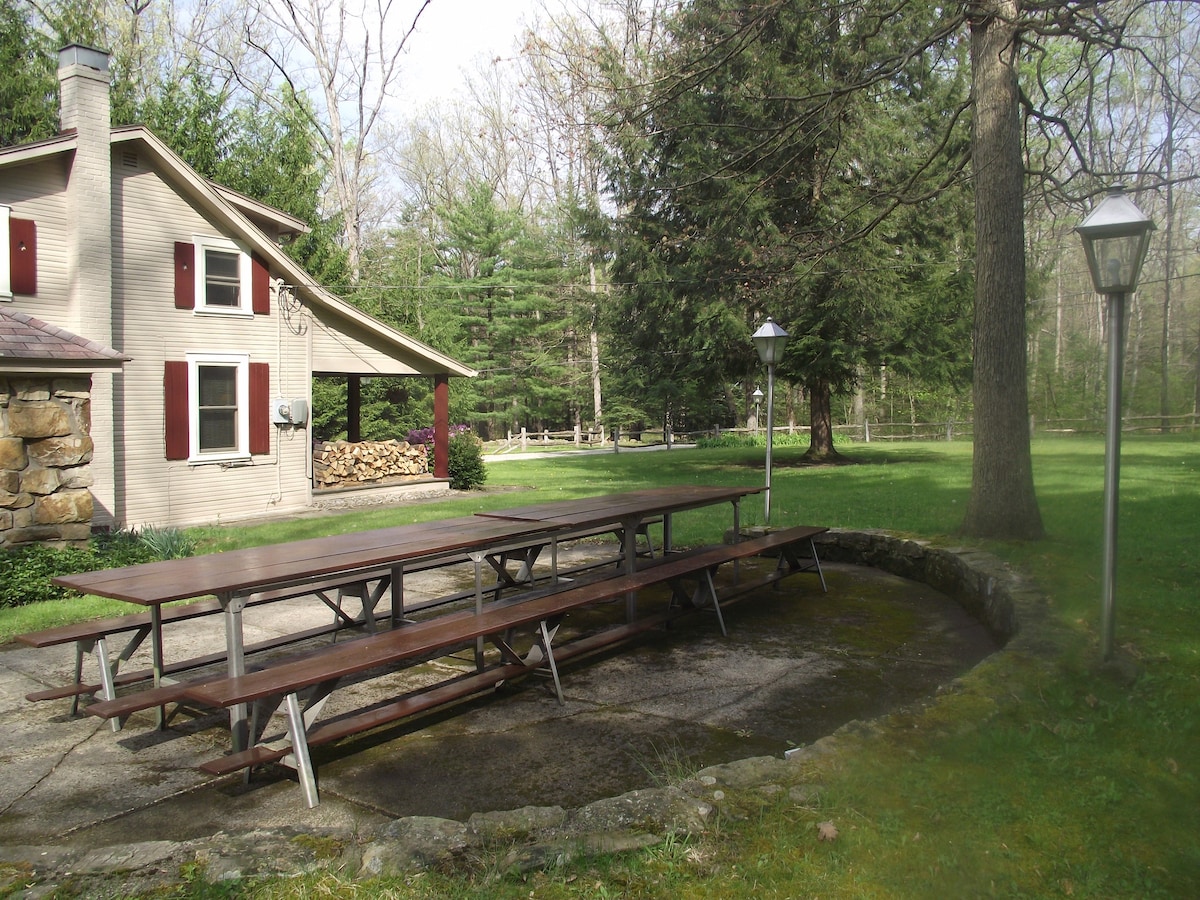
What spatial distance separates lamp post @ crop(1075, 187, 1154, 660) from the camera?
4289mm

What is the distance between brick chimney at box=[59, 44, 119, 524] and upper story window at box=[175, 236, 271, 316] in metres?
1.34

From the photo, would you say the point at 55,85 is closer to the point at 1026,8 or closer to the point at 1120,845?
the point at 1026,8

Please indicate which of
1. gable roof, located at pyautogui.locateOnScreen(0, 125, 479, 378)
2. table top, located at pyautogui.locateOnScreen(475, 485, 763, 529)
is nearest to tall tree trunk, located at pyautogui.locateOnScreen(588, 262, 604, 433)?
gable roof, located at pyautogui.locateOnScreen(0, 125, 479, 378)

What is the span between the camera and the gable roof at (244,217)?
482 inches

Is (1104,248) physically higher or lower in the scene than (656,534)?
higher

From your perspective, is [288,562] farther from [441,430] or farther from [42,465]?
[441,430]

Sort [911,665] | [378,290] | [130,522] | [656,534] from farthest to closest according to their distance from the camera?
[378,290] → [130,522] → [656,534] → [911,665]

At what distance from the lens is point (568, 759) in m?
4.17

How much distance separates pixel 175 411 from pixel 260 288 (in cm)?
272

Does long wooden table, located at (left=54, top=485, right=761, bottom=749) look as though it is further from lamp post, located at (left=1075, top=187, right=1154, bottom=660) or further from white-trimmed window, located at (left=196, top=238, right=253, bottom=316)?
white-trimmed window, located at (left=196, top=238, right=253, bottom=316)

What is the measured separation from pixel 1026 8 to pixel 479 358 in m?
34.5

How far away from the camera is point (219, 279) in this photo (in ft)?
48.7

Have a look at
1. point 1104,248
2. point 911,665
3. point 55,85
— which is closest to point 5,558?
point 911,665

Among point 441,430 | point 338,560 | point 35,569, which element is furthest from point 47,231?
point 338,560
